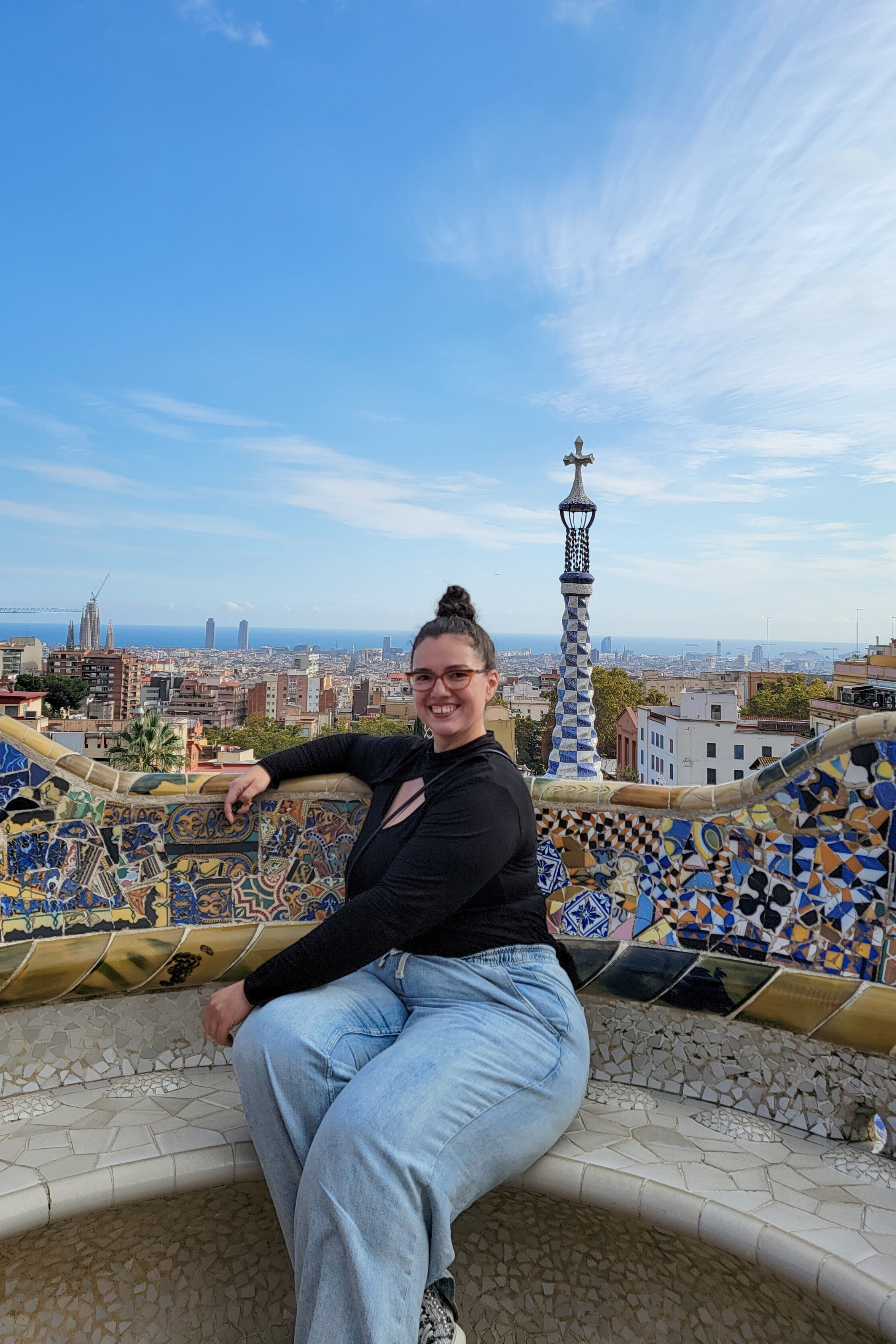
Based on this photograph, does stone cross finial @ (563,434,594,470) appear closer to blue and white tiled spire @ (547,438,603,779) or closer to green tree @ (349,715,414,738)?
blue and white tiled spire @ (547,438,603,779)

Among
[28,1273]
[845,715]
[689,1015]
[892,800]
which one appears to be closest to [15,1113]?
[28,1273]

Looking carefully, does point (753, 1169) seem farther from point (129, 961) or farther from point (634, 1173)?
point (129, 961)

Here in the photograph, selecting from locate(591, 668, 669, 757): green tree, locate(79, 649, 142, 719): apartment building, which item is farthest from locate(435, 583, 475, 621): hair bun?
locate(79, 649, 142, 719): apartment building

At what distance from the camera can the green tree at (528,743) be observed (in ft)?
139

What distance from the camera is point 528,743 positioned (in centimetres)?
4312

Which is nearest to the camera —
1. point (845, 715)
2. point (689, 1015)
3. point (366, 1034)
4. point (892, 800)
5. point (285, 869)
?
point (366, 1034)

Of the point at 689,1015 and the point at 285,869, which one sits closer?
the point at 689,1015

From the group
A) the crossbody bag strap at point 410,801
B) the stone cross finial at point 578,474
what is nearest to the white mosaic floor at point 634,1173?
the crossbody bag strap at point 410,801

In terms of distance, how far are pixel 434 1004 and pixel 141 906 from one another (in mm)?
909

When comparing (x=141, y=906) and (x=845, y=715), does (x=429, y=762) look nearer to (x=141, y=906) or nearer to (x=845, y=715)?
(x=141, y=906)

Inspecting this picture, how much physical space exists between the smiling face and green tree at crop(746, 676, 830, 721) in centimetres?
3760

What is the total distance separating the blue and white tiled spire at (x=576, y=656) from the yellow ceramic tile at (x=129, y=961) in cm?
575

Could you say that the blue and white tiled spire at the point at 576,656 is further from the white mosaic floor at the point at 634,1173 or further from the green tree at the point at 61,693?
the green tree at the point at 61,693

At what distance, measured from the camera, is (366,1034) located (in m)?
1.59
